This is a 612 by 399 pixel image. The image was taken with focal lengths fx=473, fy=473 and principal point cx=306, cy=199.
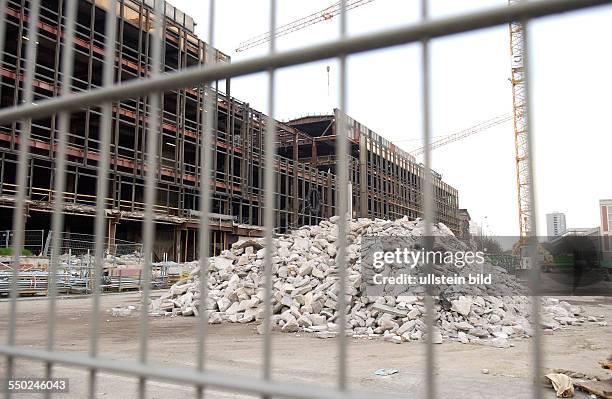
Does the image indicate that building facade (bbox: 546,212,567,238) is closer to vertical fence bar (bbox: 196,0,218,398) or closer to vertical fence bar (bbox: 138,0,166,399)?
vertical fence bar (bbox: 196,0,218,398)

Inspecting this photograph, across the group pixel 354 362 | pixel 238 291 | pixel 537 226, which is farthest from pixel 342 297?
pixel 238 291

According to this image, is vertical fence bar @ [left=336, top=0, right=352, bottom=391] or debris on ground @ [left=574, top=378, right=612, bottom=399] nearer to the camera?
vertical fence bar @ [left=336, top=0, right=352, bottom=391]

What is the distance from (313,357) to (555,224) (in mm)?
5931

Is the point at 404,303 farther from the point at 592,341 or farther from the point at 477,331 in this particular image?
the point at 592,341

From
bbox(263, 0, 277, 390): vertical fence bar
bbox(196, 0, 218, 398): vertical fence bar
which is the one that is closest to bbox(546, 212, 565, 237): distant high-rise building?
bbox(263, 0, 277, 390): vertical fence bar

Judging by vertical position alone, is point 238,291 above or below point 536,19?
below

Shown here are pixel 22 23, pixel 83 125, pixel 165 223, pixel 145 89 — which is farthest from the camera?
pixel 165 223

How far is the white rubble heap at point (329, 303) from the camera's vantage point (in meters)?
9.24

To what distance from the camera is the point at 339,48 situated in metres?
1.26

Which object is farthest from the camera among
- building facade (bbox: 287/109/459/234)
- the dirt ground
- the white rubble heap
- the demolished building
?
the demolished building

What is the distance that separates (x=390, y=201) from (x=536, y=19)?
1.96 m

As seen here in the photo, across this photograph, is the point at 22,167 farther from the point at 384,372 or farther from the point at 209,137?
the point at 384,372

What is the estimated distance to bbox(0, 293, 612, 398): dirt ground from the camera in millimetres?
5086

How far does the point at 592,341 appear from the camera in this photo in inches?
355
